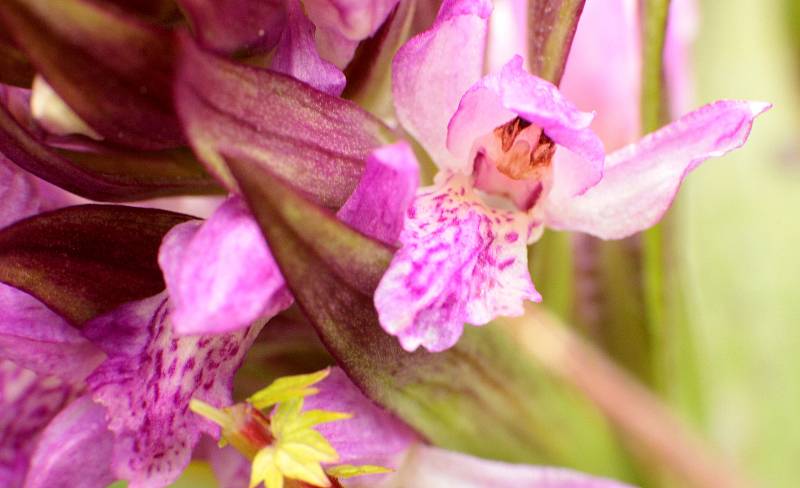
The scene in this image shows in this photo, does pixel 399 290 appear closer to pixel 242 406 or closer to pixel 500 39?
pixel 242 406

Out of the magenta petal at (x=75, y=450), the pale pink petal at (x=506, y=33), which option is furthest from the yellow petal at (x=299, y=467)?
the pale pink petal at (x=506, y=33)

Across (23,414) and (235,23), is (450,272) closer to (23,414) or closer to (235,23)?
(235,23)

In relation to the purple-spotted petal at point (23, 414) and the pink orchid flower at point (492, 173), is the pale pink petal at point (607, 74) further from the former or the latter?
the purple-spotted petal at point (23, 414)

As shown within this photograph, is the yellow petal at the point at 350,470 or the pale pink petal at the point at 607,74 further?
the pale pink petal at the point at 607,74

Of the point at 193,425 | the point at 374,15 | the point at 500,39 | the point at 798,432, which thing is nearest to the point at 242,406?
the point at 193,425

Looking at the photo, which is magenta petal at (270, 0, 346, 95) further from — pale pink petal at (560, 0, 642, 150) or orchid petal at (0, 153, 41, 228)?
pale pink petal at (560, 0, 642, 150)

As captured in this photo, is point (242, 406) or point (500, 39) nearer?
point (242, 406)
